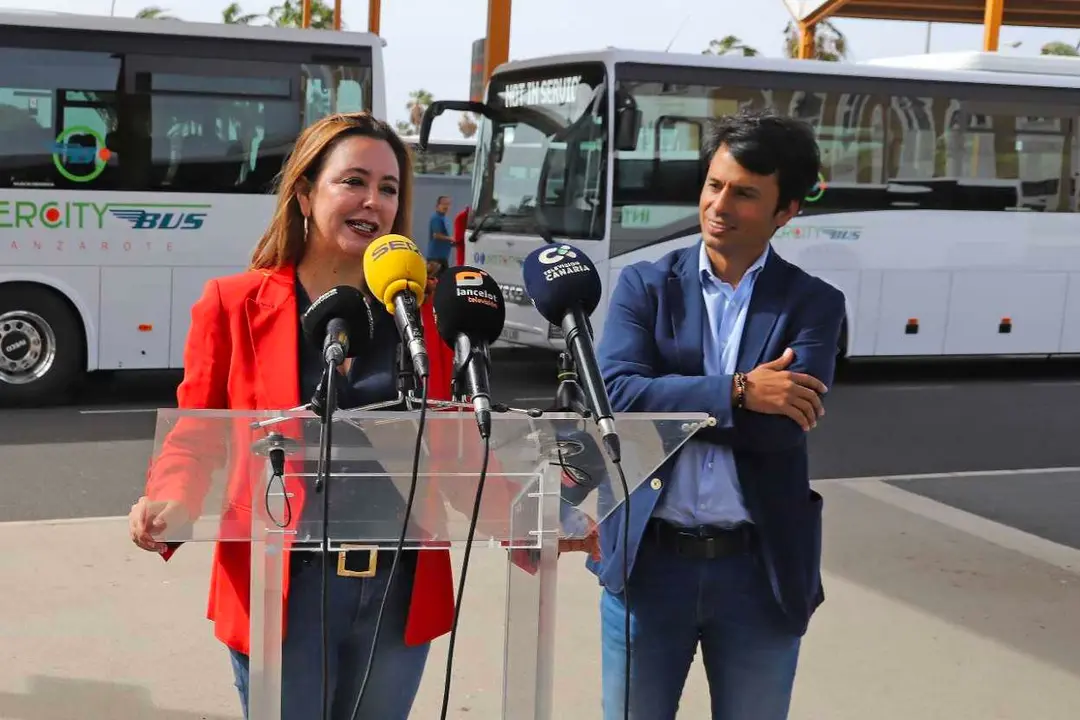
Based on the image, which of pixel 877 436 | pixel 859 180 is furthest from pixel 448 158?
pixel 877 436

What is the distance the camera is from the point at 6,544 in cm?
613

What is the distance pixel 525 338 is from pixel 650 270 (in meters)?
9.69

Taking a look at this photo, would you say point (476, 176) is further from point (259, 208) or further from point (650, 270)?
point (650, 270)

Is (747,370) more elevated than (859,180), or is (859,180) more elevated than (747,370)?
(859,180)

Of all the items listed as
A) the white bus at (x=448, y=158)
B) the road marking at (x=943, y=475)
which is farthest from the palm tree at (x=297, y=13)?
the road marking at (x=943, y=475)

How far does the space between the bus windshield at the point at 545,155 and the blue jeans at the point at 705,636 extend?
9350mm

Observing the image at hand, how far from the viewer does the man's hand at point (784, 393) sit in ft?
8.32

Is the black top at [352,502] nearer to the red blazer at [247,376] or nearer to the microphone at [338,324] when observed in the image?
the microphone at [338,324]

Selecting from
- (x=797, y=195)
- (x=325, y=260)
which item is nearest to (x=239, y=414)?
(x=325, y=260)

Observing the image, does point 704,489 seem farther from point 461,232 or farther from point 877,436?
point 461,232

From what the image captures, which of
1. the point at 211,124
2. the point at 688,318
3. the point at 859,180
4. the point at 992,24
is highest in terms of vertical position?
the point at 992,24

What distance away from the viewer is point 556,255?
88.5 inches

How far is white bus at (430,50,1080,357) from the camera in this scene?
39.3 feet

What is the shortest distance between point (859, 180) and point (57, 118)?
303 inches
